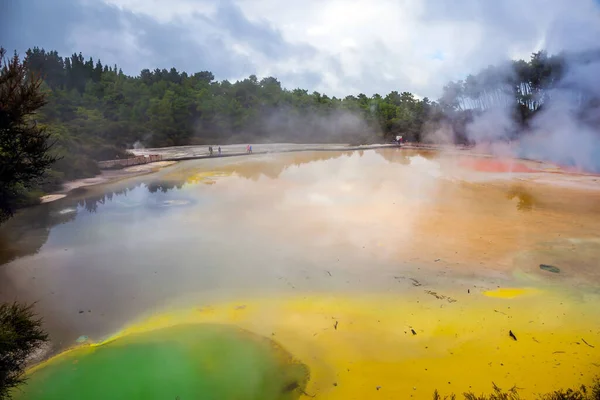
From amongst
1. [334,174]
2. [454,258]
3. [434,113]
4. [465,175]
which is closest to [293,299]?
[454,258]

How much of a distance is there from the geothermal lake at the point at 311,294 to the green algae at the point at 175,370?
2 cm

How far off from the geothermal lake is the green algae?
0.02 metres

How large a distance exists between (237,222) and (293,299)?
16.3ft

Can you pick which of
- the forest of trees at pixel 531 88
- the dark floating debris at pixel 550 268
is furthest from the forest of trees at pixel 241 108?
the dark floating debris at pixel 550 268

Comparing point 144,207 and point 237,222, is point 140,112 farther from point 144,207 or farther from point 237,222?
point 237,222

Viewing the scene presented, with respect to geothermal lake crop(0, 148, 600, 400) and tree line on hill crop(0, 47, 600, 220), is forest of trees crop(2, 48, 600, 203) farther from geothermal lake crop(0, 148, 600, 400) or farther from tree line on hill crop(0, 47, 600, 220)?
geothermal lake crop(0, 148, 600, 400)

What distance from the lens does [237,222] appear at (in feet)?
36.7

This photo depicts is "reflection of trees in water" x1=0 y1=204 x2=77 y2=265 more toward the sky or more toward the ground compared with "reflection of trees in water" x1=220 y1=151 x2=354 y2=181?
more toward the ground

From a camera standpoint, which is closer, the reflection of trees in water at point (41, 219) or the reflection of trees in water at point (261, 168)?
the reflection of trees in water at point (41, 219)

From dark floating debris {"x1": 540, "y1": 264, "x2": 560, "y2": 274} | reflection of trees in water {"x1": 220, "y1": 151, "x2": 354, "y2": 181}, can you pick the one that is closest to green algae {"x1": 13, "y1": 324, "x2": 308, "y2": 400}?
dark floating debris {"x1": 540, "y1": 264, "x2": 560, "y2": 274}

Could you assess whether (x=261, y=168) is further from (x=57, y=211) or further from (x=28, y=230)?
(x=28, y=230)

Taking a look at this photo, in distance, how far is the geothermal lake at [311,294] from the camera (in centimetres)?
471

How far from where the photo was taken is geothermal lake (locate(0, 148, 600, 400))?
4715 millimetres

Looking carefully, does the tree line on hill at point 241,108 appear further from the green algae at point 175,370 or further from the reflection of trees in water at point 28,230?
the green algae at point 175,370
